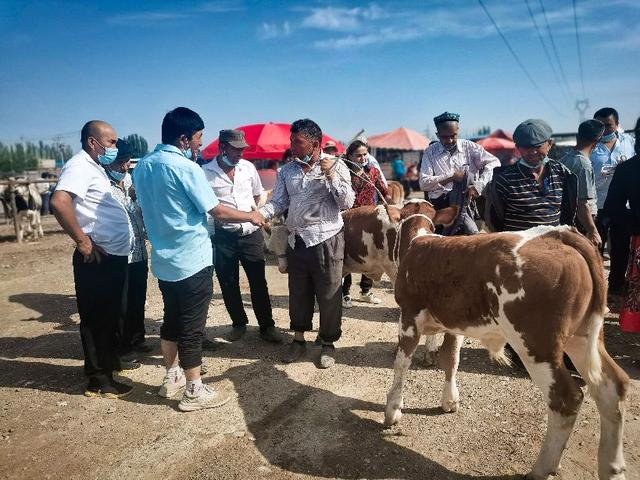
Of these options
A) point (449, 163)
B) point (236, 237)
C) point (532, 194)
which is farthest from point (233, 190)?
point (532, 194)

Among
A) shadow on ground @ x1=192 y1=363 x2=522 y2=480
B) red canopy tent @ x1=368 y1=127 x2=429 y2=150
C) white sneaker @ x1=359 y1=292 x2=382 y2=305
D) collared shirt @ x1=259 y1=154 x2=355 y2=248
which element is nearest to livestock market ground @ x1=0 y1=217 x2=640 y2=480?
shadow on ground @ x1=192 y1=363 x2=522 y2=480

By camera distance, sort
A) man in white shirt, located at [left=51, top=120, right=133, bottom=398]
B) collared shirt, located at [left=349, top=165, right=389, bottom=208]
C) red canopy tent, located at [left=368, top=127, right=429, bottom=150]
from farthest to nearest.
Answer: red canopy tent, located at [left=368, top=127, right=429, bottom=150] < collared shirt, located at [left=349, top=165, right=389, bottom=208] < man in white shirt, located at [left=51, top=120, right=133, bottom=398]

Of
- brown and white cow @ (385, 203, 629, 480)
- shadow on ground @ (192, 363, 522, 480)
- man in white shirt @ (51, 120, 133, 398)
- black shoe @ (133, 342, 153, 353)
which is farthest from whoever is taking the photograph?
black shoe @ (133, 342, 153, 353)

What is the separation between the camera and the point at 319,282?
4.29 meters

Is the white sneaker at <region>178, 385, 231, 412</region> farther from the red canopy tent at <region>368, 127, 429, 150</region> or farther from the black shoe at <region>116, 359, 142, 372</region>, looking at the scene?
the red canopy tent at <region>368, 127, 429, 150</region>

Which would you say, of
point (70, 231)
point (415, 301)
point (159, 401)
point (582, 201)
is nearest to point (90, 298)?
point (70, 231)

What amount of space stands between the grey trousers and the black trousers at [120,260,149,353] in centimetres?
169

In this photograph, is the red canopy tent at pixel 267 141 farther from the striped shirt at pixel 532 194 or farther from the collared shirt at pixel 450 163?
the striped shirt at pixel 532 194

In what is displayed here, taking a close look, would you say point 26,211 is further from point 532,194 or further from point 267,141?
point 532,194

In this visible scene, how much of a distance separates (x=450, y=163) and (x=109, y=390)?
4.31 metres

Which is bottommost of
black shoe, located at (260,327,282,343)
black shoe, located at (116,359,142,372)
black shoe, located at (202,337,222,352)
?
black shoe, located at (116,359,142,372)

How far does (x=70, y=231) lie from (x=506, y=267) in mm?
3332

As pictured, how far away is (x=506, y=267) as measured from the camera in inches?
99.4

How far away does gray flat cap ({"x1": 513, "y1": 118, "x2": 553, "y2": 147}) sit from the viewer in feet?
10.6
